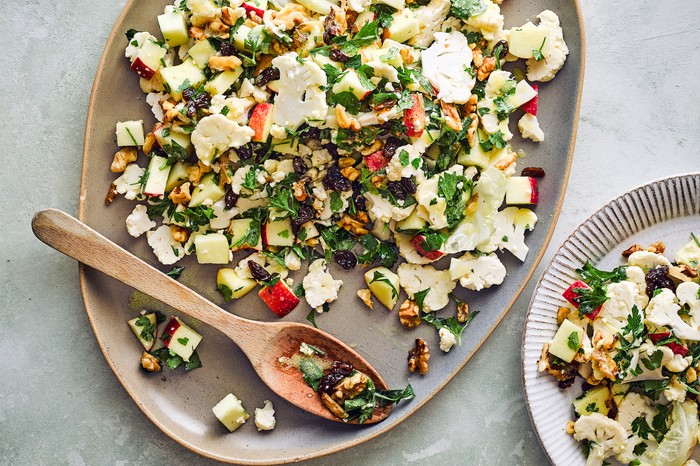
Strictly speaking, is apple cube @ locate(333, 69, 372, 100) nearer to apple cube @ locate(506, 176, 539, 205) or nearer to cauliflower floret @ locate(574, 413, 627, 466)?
apple cube @ locate(506, 176, 539, 205)

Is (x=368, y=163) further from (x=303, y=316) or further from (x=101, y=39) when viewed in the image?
(x=101, y=39)

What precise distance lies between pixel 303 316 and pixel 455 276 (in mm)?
489

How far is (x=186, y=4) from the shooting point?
5.73ft

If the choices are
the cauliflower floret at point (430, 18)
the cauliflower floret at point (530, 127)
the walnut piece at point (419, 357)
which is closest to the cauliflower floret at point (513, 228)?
the cauliflower floret at point (530, 127)

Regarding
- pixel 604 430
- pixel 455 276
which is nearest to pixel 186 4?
pixel 455 276

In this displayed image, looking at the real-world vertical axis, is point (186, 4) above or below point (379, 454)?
above

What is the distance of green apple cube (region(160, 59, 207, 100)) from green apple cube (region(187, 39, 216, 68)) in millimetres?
17

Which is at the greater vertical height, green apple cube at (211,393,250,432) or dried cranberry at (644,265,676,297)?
dried cranberry at (644,265,676,297)

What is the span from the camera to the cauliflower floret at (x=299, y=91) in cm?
163

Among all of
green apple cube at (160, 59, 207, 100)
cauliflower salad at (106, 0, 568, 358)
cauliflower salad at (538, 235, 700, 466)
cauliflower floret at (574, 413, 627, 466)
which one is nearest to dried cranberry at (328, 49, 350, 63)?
cauliflower salad at (106, 0, 568, 358)

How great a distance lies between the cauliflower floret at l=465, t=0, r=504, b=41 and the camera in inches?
69.7

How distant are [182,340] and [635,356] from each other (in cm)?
137

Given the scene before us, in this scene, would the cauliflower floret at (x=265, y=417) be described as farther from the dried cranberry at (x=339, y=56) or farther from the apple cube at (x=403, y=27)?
the apple cube at (x=403, y=27)

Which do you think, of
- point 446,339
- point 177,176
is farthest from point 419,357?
point 177,176
